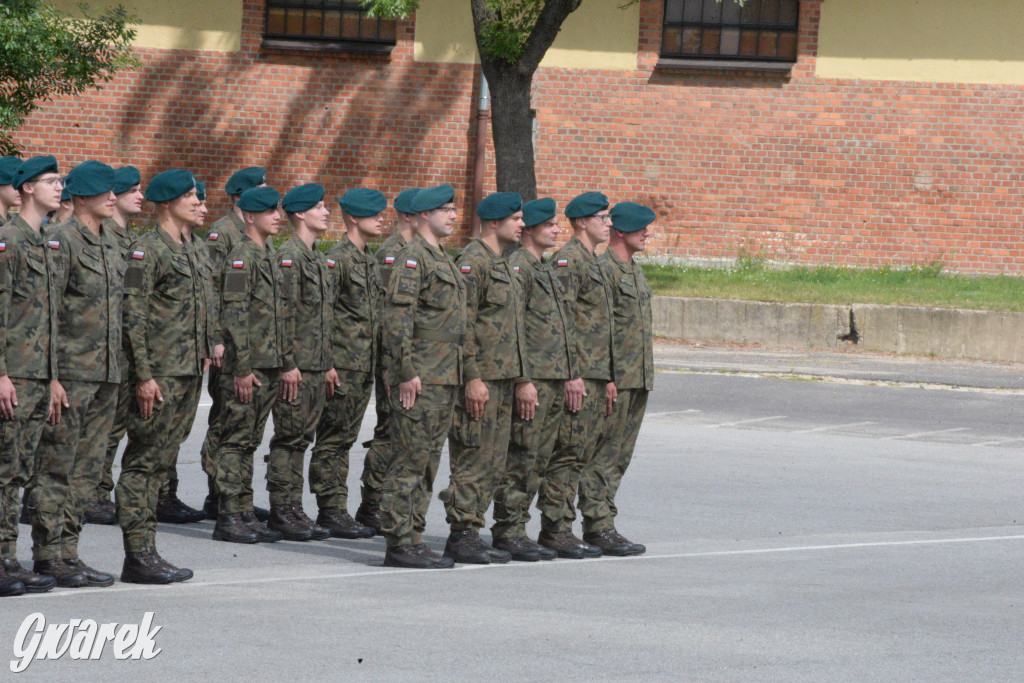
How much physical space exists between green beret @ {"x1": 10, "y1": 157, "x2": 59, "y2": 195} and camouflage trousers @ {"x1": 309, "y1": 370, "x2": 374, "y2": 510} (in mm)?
2520

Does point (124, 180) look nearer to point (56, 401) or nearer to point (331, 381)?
point (56, 401)

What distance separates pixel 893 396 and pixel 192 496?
29.4 feet

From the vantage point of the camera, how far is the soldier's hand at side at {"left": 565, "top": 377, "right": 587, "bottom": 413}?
8.42m

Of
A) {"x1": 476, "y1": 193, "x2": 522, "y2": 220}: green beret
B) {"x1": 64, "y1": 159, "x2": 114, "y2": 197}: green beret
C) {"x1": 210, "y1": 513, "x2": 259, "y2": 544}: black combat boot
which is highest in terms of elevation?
{"x1": 64, "y1": 159, "x2": 114, "y2": 197}: green beret

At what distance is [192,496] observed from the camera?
1009 cm

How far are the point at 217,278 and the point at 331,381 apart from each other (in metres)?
0.92

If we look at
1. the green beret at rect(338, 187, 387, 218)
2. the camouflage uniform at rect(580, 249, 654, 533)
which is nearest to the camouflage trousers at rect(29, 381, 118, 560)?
the green beret at rect(338, 187, 387, 218)

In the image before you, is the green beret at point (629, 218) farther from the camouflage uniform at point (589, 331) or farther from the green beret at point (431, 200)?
the green beret at point (431, 200)

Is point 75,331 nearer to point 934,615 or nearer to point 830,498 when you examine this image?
point 934,615

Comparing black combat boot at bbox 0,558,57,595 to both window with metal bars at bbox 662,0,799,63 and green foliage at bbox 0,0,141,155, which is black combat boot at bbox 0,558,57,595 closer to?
green foliage at bbox 0,0,141,155

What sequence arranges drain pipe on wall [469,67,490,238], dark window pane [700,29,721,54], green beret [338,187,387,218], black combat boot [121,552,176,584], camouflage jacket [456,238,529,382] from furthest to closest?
1. drain pipe on wall [469,67,490,238]
2. dark window pane [700,29,721,54]
3. green beret [338,187,387,218]
4. camouflage jacket [456,238,529,382]
5. black combat boot [121,552,176,584]

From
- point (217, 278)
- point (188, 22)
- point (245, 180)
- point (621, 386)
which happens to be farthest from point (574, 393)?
point (188, 22)

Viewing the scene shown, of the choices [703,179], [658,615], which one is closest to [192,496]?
[658,615]

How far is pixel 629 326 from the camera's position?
8781mm
